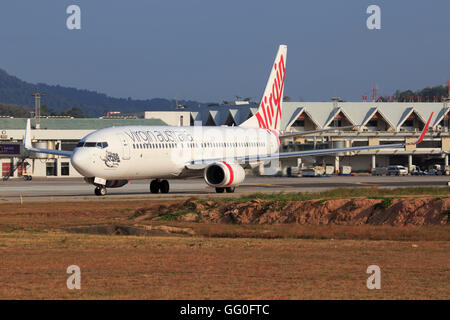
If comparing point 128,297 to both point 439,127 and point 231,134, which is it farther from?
point 439,127

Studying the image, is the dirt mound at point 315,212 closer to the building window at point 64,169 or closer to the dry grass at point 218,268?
the dry grass at point 218,268

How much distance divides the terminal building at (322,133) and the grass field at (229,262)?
58.2m

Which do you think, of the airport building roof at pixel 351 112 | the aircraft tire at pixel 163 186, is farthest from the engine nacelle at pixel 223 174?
the airport building roof at pixel 351 112

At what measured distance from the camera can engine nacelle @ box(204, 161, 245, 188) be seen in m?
50.1

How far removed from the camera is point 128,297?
15172 millimetres

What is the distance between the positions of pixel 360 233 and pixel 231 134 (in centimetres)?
3090

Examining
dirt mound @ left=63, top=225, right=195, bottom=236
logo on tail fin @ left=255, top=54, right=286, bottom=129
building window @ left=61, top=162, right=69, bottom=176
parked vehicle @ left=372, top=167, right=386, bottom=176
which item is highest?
logo on tail fin @ left=255, top=54, right=286, bottom=129

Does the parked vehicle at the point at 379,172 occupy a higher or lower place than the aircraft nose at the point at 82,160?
lower

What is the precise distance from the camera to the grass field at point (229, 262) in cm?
1580

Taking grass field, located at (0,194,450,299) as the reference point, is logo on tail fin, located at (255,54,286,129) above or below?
above

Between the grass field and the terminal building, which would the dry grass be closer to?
the grass field

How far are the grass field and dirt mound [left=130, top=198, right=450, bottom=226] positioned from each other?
1.77 m

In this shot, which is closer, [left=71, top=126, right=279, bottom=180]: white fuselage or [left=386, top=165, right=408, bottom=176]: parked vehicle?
[left=71, top=126, right=279, bottom=180]: white fuselage

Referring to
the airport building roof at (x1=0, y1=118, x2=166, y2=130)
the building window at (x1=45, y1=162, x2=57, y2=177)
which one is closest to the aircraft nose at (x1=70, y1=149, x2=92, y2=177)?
the building window at (x1=45, y1=162, x2=57, y2=177)
